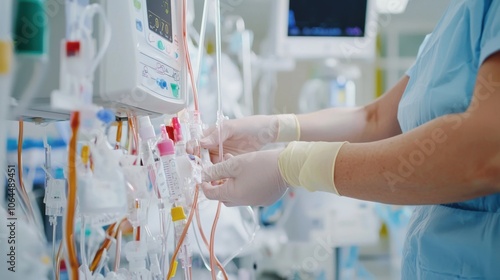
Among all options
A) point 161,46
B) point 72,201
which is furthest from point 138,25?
point 72,201

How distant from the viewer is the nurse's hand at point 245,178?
1026 mm

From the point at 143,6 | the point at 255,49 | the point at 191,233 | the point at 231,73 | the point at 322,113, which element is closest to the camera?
the point at 143,6

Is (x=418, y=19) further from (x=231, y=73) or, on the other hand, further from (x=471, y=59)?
(x=471, y=59)

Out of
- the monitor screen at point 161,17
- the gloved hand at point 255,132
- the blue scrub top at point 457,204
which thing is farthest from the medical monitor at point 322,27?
the monitor screen at point 161,17

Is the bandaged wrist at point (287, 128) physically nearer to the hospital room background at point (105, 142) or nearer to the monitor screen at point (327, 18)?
the hospital room background at point (105, 142)

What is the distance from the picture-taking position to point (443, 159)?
2.64 ft

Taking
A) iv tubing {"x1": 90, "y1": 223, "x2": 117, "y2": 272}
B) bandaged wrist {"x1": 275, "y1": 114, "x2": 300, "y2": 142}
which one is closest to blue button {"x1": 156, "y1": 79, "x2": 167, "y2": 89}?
iv tubing {"x1": 90, "y1": 223, "x2": 117, "y2": 272}

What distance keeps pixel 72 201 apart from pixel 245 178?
44 cm

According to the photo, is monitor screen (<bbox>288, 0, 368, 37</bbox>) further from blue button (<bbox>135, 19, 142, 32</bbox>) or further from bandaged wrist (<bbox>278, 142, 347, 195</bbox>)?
blue button (<bbox>135, 19, 142, 32</bbox>)

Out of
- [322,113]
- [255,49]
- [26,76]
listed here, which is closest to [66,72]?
[26,76]

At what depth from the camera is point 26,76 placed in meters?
0.68

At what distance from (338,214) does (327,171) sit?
5.39 feet

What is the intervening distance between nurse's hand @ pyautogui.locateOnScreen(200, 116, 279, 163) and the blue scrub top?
0.42 meters

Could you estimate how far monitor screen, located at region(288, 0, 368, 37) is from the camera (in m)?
2.62
